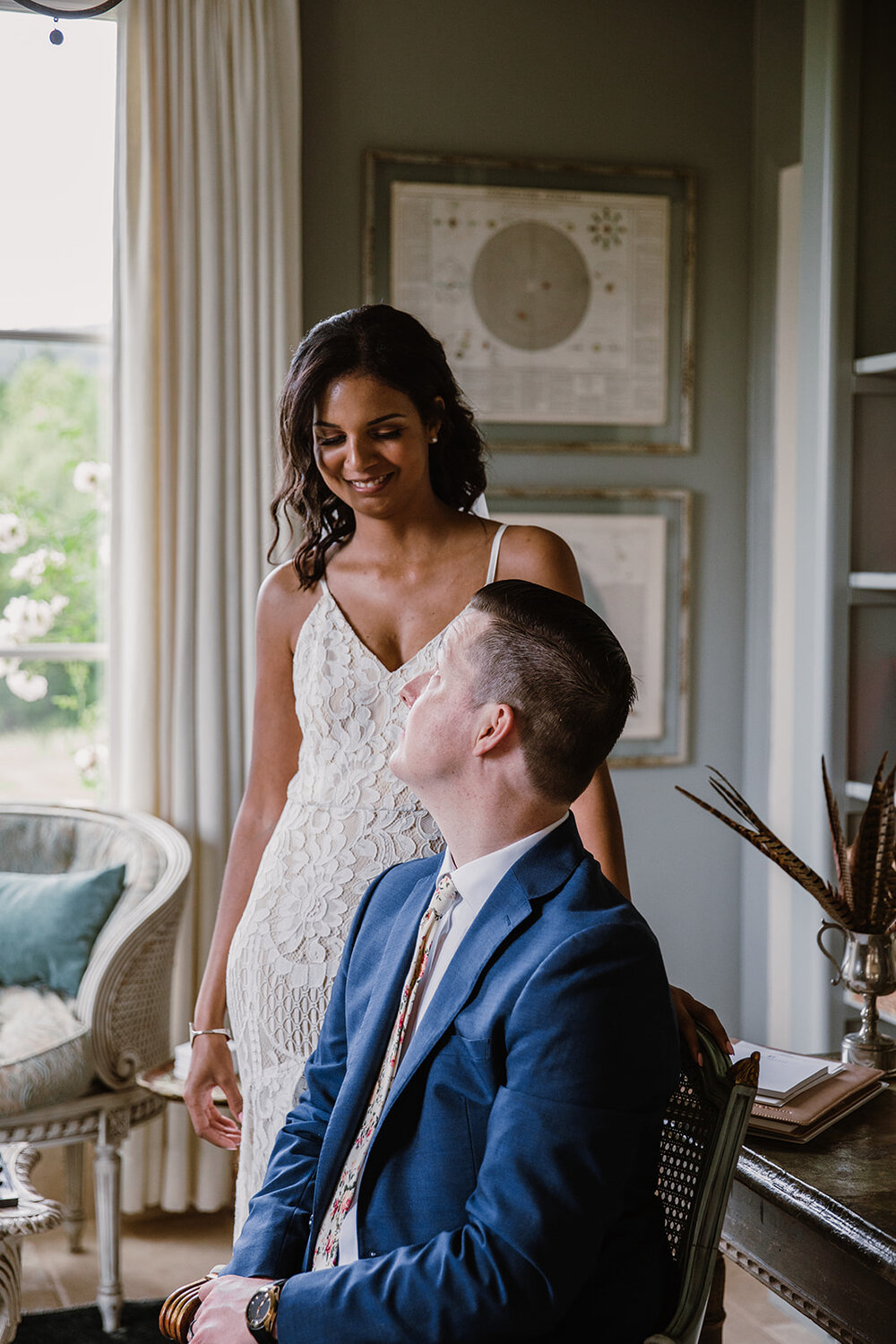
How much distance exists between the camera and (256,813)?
79.5 inches

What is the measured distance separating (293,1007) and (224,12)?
2.74 m

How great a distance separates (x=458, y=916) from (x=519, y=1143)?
267 millimetres

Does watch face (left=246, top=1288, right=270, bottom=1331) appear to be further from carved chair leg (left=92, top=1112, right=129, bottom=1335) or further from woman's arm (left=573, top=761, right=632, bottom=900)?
carved chair leg (left=92, top=1112, right=129, bottom=1335)

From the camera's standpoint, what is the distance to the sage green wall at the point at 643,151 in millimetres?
3596

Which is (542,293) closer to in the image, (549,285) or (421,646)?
(549,285)

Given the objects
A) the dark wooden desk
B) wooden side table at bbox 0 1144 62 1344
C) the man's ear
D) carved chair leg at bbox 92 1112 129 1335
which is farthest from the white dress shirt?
carved chair leg at bbox 92 1112 129 1335

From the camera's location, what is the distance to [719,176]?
12.6 feet

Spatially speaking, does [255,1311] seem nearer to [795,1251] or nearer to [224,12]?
[795,1251]

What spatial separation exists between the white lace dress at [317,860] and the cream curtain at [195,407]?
1619mm

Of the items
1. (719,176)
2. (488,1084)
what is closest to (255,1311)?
(488,1084)

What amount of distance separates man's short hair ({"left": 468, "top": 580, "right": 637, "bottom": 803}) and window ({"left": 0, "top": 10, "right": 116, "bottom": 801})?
2638 millimetres

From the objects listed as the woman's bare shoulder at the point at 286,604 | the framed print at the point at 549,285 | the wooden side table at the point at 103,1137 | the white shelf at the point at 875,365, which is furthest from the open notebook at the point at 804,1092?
the framed print at the point at 549,285

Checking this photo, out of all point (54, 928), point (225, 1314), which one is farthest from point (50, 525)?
point (225, 1314)

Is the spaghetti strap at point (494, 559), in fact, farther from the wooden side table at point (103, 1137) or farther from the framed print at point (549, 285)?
the framed print at point (549, 285)
